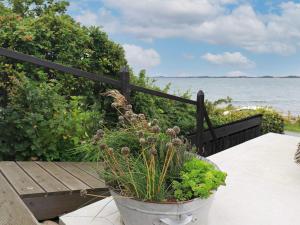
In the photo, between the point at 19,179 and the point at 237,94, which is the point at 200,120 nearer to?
the point at 19,179

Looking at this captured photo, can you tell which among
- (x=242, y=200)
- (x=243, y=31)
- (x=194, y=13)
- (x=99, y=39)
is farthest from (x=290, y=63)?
(x=242, y=200)

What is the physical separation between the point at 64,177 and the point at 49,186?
23cm

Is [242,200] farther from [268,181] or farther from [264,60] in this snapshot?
[264,60]

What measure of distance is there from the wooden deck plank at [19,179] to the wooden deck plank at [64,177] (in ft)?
0.59

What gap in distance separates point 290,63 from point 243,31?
1138 mm

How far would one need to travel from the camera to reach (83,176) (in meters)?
2.45

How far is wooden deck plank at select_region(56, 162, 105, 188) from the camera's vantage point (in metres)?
2.30

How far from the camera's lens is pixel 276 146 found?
305 cm

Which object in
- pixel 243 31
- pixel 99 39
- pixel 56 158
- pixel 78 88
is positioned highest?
pixel 243 31

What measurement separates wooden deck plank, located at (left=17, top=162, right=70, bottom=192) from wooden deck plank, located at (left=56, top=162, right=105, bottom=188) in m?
0.17

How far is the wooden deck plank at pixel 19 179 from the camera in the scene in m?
2.04

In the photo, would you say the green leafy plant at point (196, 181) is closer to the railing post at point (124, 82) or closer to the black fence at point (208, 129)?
the black fence at point (208, 129)

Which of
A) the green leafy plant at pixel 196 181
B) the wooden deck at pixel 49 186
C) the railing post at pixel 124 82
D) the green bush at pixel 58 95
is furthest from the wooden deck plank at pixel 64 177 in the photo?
the green leafy plant at pixel 196 181

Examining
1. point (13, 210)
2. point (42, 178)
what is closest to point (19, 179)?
point (42, 178)
